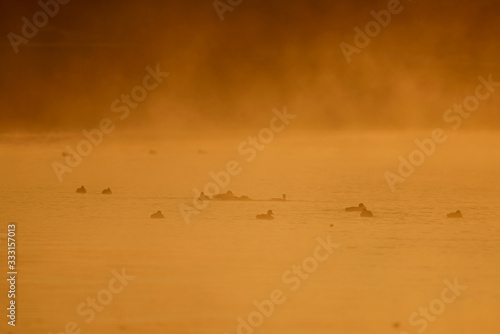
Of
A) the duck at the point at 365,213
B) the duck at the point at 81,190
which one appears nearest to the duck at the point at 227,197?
the duck at the point at 81,190

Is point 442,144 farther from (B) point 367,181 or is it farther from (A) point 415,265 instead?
(A) point 415,265

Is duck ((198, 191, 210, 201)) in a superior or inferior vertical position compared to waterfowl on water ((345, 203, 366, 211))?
superior

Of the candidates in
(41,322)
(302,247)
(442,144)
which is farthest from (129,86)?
(41,322)

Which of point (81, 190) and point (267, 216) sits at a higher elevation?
point (81, 190)

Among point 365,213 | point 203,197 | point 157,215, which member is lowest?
point 157,215

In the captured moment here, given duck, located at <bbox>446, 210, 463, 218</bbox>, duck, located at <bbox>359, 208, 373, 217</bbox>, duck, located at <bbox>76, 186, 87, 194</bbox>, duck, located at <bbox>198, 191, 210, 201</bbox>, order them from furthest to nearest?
duck, located at <bbox>76, 186, 87, 194</bbox> < duck, located at <bbox>198, 191, 210, 201</bbox> < duck, located at <bbox>446, 210, 463, 218</bbox> < duck, located at <bbox>359, 208, 373, 217</bbox>

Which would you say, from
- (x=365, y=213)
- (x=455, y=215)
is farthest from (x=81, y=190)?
(x=455, y=215)

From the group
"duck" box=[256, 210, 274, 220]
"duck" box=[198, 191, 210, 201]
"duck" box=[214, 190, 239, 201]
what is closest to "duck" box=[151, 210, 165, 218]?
"duck" box=[256, 210, 274, 220]

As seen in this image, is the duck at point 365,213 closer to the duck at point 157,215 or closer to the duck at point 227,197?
the duck at point 227,197

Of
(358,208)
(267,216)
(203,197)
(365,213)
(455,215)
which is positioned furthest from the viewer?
(203,197)

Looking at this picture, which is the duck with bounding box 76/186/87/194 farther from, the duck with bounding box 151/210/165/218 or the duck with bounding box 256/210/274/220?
the duck with bounding box 256/210/274/220

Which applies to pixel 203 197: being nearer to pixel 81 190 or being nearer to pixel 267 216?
pixel 81 190

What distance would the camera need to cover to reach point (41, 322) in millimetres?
8633

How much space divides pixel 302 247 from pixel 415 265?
1274mm
